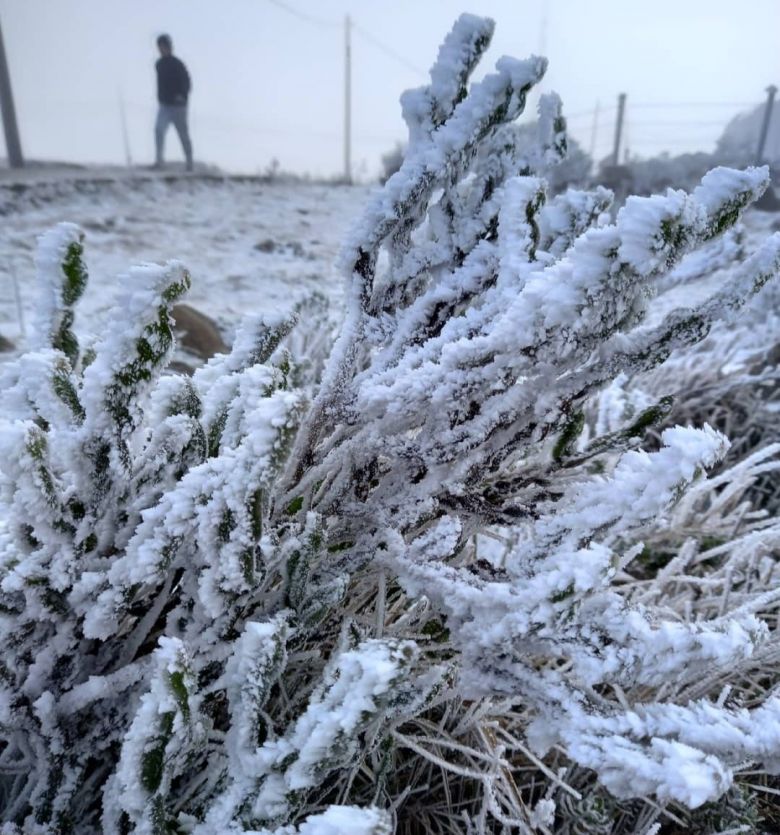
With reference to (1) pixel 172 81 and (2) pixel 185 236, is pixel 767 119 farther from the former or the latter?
(2) pixel 185 236

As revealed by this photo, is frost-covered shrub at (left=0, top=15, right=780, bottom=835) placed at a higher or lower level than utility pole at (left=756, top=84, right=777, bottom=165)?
lower

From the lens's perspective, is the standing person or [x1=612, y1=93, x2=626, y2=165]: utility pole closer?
the standing person

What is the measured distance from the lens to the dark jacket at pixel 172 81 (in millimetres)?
7902

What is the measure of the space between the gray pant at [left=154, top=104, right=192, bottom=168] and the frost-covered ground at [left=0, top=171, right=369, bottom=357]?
2.10 ft

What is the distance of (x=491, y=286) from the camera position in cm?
87

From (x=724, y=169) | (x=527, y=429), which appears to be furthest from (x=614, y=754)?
(x=724, y=169)

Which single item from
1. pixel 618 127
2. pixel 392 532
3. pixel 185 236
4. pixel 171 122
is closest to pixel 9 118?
pixel 185 236

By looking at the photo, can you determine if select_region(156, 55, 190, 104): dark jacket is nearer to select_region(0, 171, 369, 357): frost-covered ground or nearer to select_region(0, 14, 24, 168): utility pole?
select_region(0, 171, 369, 357): frost-covered ground

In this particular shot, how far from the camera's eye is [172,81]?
7.99 m

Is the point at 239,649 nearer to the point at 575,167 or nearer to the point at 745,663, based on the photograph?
the point at 745,663

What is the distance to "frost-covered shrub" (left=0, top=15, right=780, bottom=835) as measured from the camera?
0.59 m

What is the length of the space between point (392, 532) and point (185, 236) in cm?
587

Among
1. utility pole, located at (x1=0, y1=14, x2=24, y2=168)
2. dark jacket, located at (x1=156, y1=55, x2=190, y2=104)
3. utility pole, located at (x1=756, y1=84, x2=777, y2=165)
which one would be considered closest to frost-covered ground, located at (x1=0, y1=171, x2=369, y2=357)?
utility pole, located at (x1=0, y1=14, x2=24, y2=168)

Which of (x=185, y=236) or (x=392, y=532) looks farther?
(x=185, y=236)
